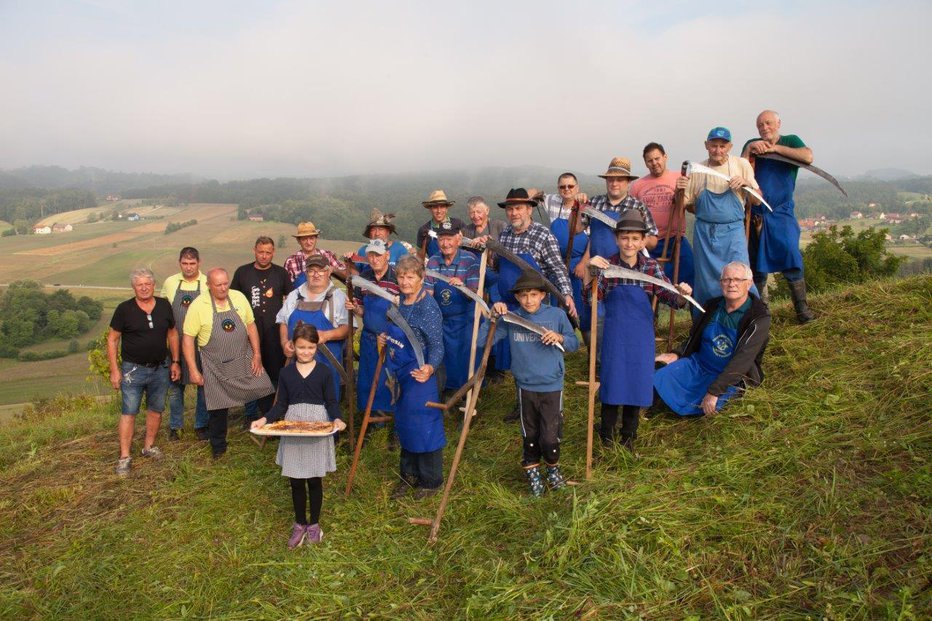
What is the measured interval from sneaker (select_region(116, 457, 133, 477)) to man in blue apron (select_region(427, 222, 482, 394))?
12.2 feet

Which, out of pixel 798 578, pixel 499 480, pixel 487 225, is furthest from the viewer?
pixel 487 225

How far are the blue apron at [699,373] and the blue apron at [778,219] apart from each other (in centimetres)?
160

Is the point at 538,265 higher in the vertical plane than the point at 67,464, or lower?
higher

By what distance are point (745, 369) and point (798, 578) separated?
7.07ft

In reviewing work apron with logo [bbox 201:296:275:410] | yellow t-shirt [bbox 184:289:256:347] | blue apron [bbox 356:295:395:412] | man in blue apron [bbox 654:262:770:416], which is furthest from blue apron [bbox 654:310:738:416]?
yellow t-shirt [bbox 184:289:256:347]

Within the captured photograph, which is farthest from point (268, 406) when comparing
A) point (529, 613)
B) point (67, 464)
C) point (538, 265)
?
point (529, 613)

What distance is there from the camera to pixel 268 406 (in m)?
7.05

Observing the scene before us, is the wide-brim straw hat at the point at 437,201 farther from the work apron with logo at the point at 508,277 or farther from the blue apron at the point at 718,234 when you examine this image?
the blue apron at the point at 718,234

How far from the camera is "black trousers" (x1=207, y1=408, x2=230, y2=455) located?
21.2ft

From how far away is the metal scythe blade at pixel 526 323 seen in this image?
4.61 meters

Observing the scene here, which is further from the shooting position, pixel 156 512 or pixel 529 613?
pixel 156 512

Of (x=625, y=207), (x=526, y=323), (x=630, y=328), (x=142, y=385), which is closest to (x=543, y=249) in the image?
(x=625, y=207)

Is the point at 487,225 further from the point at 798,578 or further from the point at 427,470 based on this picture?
the point at 798,578

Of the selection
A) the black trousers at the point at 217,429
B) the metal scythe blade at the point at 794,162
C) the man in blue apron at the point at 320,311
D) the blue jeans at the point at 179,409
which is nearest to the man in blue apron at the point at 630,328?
the metal scythe blade at the point at 794,162
